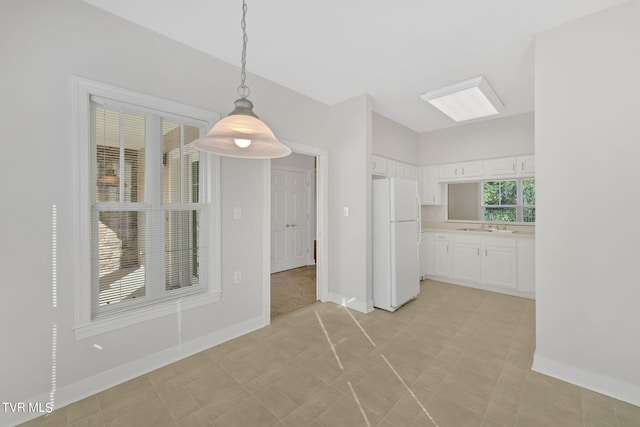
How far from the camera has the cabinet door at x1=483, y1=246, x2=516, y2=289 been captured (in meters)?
3.97

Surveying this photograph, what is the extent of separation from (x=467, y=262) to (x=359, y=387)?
3235 millimetres

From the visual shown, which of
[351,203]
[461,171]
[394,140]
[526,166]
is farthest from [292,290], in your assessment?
[526,166]

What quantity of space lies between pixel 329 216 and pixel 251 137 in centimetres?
253

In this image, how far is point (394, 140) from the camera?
4594 mm

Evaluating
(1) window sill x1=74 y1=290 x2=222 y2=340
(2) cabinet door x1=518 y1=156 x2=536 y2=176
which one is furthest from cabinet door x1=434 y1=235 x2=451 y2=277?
(1) window sill x1=74 y1=290 x2=222 y2=340

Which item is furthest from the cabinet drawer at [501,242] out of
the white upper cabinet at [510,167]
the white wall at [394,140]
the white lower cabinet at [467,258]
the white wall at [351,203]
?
the white wall at [351,203]

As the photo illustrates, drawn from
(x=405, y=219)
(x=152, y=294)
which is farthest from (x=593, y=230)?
(x=152, y=294)

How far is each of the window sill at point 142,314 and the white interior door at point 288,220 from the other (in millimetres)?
2800

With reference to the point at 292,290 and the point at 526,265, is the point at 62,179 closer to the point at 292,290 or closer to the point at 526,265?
the point at 292,290

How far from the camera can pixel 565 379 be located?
2086mm

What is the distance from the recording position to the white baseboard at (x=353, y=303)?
11.3 ft

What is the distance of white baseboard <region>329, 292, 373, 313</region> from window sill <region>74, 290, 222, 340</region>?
171 centimetres

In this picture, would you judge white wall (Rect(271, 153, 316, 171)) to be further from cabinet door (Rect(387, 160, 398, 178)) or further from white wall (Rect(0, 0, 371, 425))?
white wall (Rect(0, 0, 371, 425))

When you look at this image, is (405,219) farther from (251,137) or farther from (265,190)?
(251,137)
